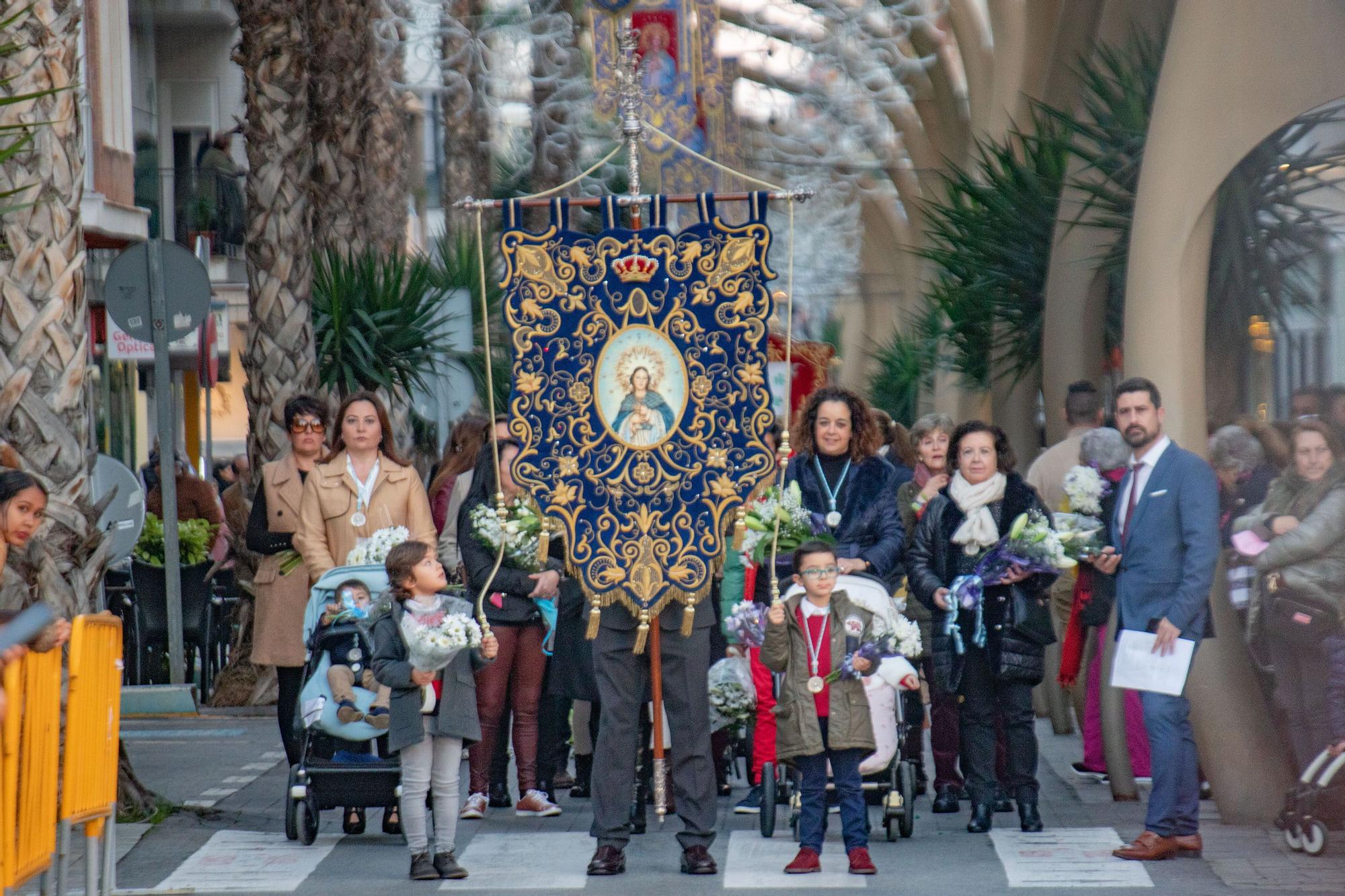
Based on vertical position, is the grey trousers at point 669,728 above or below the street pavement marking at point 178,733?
above

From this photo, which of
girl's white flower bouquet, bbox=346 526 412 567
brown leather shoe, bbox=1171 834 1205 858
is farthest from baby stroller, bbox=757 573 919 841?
girl's white flower bouquet, bbox=346 526 412 567

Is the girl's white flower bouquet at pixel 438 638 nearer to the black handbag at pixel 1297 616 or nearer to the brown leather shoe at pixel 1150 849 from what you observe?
the brown leather shoe at pixel 1150 849

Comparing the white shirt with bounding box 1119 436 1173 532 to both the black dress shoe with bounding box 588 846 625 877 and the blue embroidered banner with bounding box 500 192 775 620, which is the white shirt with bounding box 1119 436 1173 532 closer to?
the blue embroidered banner with bounding box 500 192 775 620

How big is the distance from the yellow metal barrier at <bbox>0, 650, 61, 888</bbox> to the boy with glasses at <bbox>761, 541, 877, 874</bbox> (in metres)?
2.94

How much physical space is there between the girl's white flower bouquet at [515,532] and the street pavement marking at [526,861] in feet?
4.12

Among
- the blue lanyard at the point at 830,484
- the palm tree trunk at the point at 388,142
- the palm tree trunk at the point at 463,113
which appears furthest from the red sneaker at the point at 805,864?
the palm tree trunk at the point at 463,113

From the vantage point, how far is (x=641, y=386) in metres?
8.34

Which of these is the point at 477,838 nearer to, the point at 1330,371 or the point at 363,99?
the point at 1330,371

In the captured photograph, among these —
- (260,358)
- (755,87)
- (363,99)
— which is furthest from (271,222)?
(755,87)

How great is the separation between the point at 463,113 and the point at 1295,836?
1847 cm

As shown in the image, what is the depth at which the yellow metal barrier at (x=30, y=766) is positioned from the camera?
5.58 m

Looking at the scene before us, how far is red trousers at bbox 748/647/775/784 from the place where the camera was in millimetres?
9188

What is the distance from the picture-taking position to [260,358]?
14.5 m

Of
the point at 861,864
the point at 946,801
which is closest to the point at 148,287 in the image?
the point at 946,801
